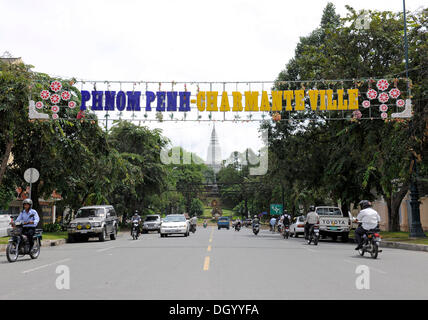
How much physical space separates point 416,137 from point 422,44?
5007mm

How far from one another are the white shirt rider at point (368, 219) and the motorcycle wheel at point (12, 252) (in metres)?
10.5

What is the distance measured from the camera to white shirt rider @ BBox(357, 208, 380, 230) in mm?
14438

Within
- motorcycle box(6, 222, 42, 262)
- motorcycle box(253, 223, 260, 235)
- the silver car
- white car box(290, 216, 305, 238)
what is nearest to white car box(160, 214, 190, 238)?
the silver car

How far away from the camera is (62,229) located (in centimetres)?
3719

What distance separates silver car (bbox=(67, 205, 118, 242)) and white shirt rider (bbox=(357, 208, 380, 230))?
15016 millimetres

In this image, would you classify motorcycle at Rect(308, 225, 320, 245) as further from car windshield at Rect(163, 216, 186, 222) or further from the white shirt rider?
car windshield at Rect(163, 216, 186, 222)

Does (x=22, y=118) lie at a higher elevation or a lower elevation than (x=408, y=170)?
higher

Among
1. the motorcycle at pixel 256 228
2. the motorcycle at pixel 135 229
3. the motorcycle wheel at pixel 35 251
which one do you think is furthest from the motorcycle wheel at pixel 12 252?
the motorcycle at pixel 256 228

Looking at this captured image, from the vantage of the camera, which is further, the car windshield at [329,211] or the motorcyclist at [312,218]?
the car windshield at [329,211]

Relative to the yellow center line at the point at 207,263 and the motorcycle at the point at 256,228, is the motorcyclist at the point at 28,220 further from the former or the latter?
the motorcycle at the point at 256,228

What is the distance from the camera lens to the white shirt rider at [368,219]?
568 inches

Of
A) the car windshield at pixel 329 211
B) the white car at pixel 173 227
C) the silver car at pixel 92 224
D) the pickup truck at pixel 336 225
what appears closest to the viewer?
the silver car at pixel 92 224
